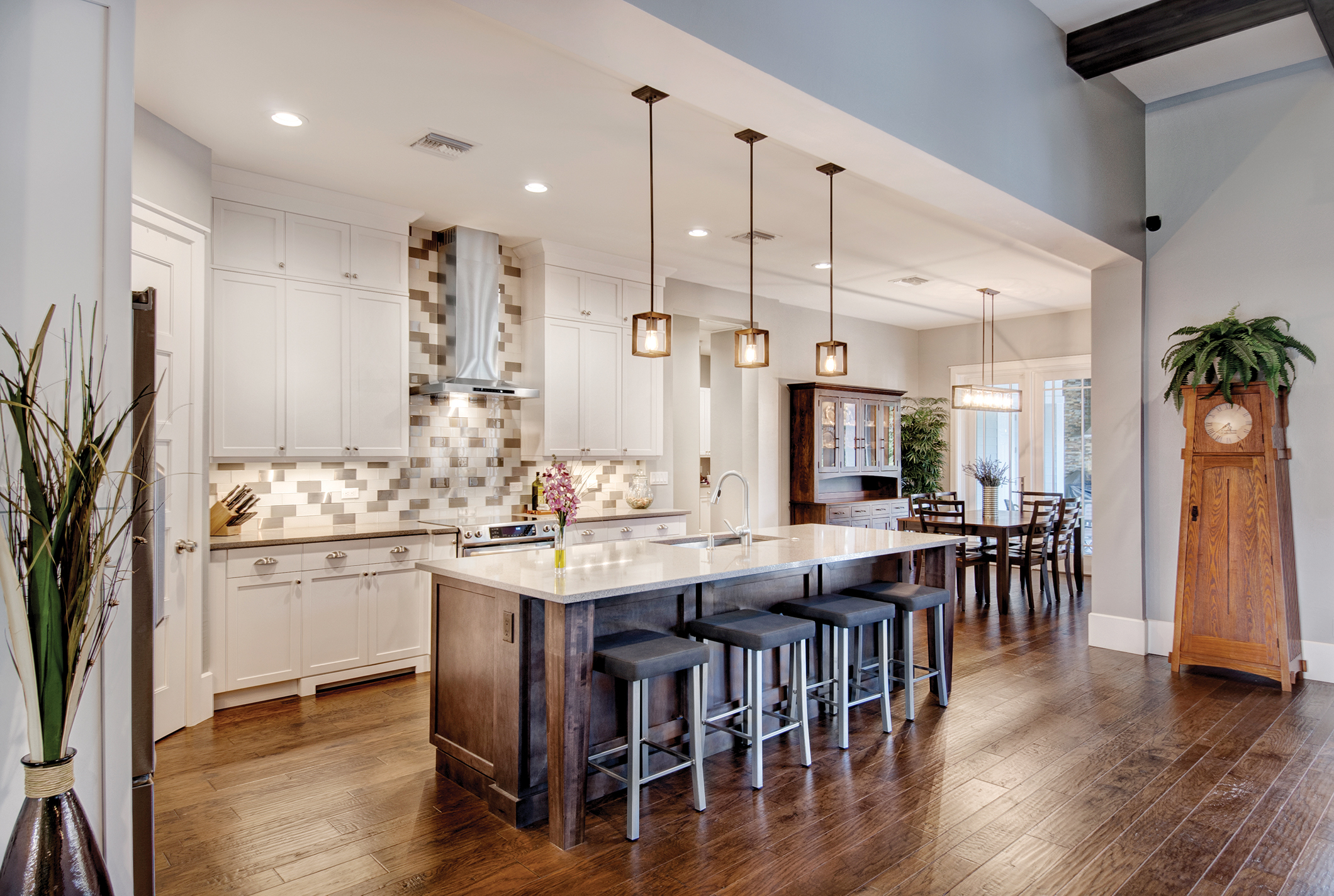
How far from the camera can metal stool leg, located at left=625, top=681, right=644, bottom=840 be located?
8.90 ft

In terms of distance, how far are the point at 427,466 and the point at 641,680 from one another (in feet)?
10.7

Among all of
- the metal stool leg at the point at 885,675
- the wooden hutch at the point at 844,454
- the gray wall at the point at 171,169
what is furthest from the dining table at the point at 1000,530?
the gray wall at the point at 171,169

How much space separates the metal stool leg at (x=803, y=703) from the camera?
3312 millimetres

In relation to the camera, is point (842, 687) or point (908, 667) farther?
point (908, 667)

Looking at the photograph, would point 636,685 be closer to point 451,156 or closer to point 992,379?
point 451,156

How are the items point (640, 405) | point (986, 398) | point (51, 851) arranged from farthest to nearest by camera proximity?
point (986, 398) < point (640, 405) < point (51, 851)

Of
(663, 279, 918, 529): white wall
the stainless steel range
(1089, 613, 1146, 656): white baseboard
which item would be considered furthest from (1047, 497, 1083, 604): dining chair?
the stainless steel range

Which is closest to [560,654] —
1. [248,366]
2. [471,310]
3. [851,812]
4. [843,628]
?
[851,812]

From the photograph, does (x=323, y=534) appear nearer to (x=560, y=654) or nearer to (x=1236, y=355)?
(x=560, y=654)

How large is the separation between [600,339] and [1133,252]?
3696 mm

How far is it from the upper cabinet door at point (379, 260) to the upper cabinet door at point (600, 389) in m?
1.45

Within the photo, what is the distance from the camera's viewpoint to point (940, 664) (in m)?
4.14

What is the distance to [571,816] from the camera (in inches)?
105

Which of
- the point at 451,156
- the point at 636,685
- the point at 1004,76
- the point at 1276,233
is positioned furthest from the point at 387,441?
the point at 1276,233
